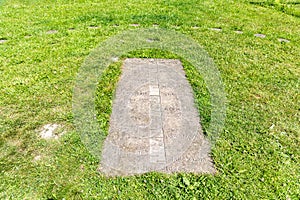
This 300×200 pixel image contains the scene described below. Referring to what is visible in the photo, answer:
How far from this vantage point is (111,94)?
4754 millimetres

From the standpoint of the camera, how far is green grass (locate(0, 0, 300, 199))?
339 cm

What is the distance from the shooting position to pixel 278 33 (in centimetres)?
729

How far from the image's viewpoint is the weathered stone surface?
3.63 m

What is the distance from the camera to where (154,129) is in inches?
162

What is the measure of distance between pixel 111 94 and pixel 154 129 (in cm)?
110

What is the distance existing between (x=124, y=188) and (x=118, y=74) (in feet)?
8.17

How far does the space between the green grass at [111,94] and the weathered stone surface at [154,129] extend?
160 millimetres

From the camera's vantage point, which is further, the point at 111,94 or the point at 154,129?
the point at 111,94

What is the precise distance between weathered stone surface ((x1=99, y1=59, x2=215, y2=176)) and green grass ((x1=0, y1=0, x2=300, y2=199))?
0.53ft

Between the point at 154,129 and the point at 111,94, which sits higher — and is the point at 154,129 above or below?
below

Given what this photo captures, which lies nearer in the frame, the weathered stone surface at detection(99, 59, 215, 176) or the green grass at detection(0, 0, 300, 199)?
the green grass at detection(0, 0, 300, 199)

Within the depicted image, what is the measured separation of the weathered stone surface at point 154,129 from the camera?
3.63m

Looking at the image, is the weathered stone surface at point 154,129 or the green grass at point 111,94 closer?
the green grass at point 111,94

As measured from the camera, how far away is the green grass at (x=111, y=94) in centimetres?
339
